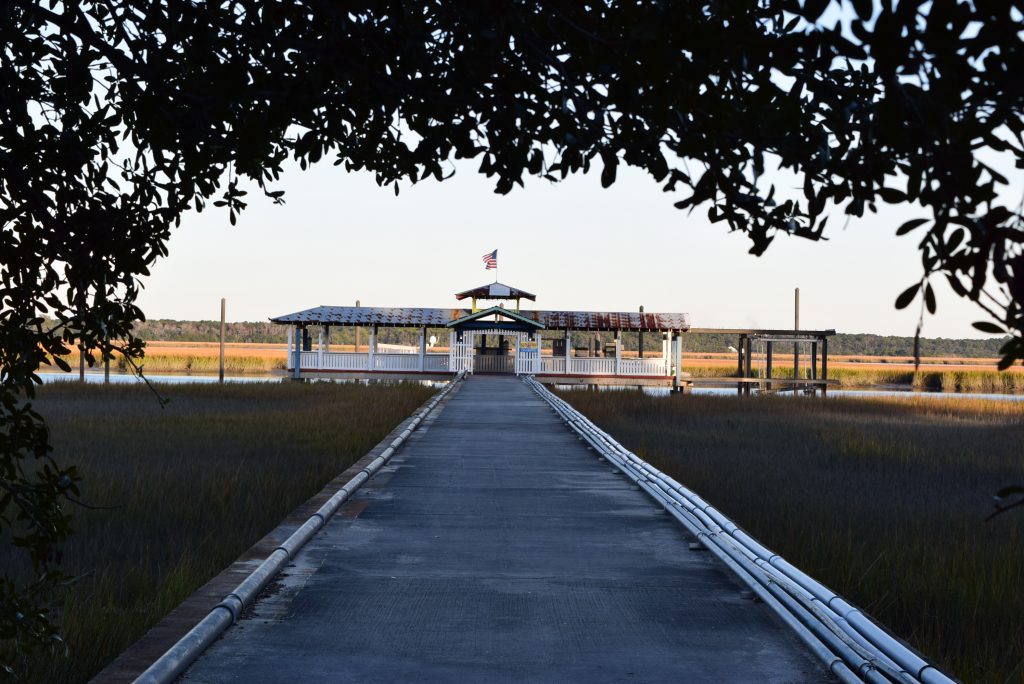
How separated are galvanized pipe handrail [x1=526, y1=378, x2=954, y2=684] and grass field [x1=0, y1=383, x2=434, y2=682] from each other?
3.60 meters

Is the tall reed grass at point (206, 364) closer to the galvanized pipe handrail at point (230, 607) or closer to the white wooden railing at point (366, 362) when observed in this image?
the white wooden railing at point (366, 362)

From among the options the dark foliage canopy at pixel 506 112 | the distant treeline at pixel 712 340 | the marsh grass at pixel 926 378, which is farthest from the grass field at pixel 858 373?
the distant treeline at pixel 712 340

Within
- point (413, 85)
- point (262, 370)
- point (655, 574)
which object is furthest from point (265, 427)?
point (262, 370)

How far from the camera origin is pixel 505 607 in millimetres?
5473

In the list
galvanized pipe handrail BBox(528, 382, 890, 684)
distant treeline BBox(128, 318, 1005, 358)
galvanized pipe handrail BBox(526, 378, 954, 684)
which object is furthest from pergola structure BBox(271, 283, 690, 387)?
distant treeline BBox(128, 318, 1005, 358)

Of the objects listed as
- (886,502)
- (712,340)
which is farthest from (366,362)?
(712,340)

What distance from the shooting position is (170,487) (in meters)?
11.1

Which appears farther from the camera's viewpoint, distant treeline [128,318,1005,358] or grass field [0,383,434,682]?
distant treeline [128,318,1005,358]

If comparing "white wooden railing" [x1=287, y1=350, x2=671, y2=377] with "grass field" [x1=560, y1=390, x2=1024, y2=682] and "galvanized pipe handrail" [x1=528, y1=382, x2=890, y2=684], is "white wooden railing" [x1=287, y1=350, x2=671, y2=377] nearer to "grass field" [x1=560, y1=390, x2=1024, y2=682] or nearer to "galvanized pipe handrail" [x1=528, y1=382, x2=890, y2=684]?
"grass field" [x1=560, y1=390, x2=1024, y2=682]

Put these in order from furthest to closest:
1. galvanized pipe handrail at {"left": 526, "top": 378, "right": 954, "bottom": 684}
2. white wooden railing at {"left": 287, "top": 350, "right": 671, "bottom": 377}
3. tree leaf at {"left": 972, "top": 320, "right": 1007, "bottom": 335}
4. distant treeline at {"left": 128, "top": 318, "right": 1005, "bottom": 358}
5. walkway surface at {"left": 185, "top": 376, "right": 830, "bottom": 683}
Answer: distant treeline at {"left": 128, "top": 318, "right": 1005, "bottom": 358} < white wooden railing at {"left": 287, "top": 350, "right": 671, "bottom": 377} < walkway surface at {"left": 185, "top": 376, "right": 830, "bottom": 683} < galvanized pipe handrail at {"left": 526, "top": 378, "right": 954, "bottom": 684} < tree leaf at {"left": 972, "top": 320, "right": 1007, "bottom": 335}

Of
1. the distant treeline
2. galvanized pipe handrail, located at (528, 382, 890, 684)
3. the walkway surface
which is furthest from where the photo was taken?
the distant treeline

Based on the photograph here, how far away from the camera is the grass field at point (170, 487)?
5.88 m

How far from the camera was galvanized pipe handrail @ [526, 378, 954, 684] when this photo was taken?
4145mm

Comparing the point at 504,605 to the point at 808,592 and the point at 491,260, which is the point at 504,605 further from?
Result: the point at 491,260
